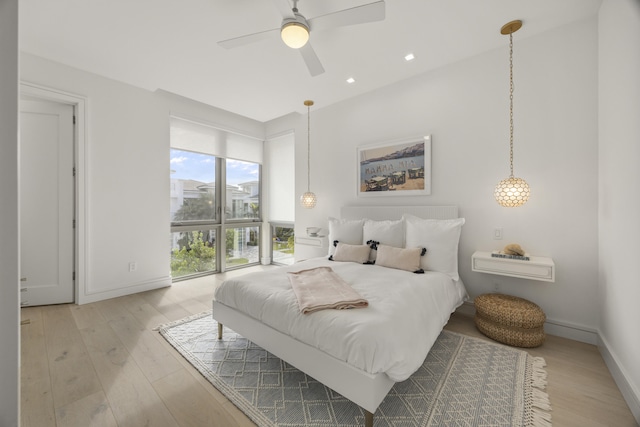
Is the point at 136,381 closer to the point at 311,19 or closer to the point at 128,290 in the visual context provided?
the point at 128,290

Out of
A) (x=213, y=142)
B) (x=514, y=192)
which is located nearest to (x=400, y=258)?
(x=514, y=192)

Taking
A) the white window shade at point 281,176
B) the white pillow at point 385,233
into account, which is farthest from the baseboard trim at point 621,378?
the white window shade at point 281,176

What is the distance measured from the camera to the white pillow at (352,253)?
9.69ft

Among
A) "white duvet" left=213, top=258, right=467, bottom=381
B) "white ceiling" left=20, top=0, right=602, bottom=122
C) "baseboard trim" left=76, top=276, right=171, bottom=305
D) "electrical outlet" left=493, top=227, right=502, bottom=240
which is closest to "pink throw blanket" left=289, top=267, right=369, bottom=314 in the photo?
"white duvet" left=213, top=258, right=467, bottom=381

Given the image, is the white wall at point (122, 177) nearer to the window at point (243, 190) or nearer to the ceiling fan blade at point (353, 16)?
the window at point (243, 190)

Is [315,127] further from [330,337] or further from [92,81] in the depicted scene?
[330,337]

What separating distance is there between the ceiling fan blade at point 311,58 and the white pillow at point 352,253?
1.86 metres

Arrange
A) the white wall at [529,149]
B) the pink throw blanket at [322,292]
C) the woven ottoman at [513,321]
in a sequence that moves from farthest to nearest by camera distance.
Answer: the white wall at [529,149] → the woven ottoman at [513,321] → the pink throw blanket at [322,292]

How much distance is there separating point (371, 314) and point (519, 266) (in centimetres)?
163
